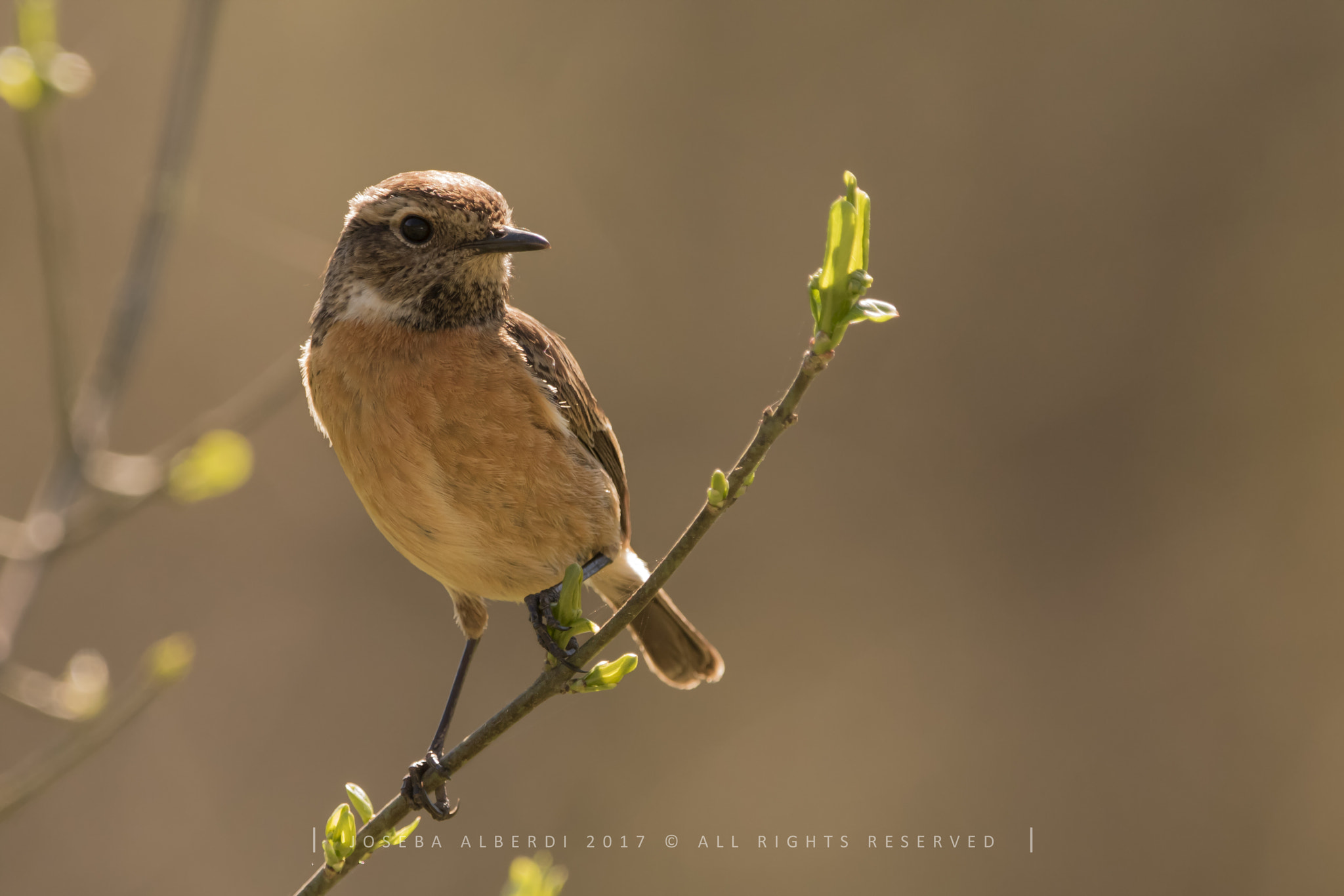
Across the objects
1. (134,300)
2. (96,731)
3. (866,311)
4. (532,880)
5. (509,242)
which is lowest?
(96,731)

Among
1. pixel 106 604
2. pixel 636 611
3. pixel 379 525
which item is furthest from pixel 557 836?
pixel 636 611

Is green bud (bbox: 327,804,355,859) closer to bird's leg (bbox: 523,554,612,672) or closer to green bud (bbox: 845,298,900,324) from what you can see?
bird's leg (bbox: 523,554,612,672)

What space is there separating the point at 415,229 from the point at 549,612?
59.2 inches

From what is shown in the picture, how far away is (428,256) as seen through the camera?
3660mm

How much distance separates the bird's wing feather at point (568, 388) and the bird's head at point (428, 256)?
12cm

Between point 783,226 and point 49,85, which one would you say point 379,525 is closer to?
point 49,85

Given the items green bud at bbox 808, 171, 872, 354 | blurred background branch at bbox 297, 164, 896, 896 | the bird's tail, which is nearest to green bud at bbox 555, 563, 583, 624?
blurred background branch at bbox 297, 164, 896, 896

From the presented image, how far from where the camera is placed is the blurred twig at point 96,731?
2488 mm

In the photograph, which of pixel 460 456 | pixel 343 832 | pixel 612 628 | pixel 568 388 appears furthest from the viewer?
pixel 568 388

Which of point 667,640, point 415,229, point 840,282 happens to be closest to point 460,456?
point 415,229

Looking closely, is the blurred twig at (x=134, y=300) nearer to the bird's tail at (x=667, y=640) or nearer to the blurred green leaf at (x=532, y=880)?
the blurred green leaf at (x=532, y=880)

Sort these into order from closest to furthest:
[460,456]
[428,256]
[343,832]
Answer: [343,832] → [460,456] → [428,256]

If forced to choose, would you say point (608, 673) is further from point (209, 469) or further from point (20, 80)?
point (20, 80)

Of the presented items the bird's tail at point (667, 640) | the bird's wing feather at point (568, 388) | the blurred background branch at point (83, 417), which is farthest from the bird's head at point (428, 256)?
the bird's tail at point (667, 640)
